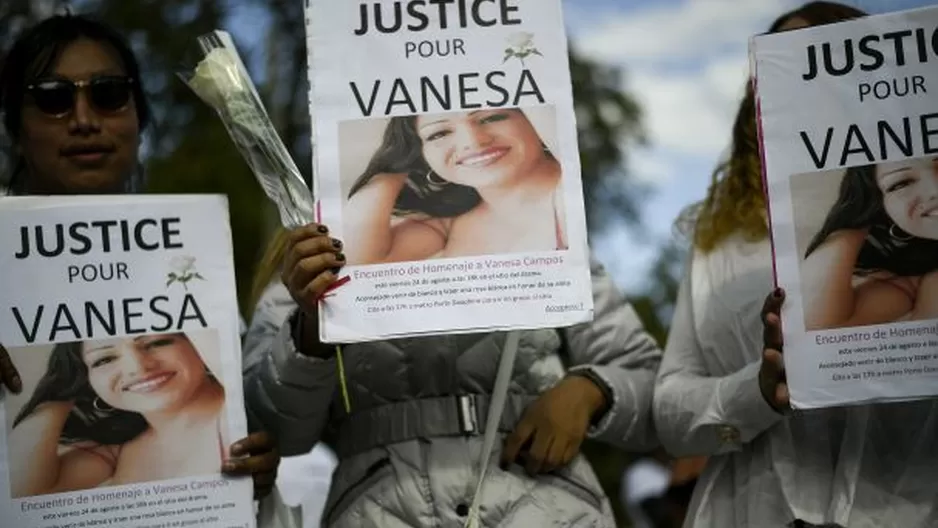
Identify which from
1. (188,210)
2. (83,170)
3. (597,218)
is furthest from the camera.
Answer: (597,218)

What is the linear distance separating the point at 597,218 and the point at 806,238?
267 inches

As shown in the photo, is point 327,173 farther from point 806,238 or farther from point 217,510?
point 806,238

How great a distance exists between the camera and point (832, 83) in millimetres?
3402

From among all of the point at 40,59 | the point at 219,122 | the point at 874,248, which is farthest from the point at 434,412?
the point at 219,122

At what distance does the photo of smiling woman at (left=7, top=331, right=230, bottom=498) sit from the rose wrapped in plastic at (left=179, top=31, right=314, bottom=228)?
345mm

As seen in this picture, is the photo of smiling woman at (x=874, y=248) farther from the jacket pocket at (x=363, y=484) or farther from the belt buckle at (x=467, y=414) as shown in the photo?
the jacket pocket at (x=363, y=484)

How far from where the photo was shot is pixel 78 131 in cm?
377

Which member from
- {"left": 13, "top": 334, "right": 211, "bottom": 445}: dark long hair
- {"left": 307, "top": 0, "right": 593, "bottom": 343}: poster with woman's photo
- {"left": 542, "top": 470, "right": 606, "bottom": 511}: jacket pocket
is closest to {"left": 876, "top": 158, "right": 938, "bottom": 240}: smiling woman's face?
{"left": 307, "top": 0, "right": 593, "bottom": 343}: poster with woman's photo

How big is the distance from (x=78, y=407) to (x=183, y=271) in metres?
0.36

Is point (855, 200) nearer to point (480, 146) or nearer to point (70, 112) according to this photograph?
point (480, 146)

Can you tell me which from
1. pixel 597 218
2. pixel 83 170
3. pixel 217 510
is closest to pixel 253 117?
pixel 83 170

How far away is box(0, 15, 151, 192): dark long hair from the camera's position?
3871mm

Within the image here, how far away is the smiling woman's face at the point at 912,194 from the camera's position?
3305 mm

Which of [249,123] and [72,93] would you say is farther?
[72,93]
